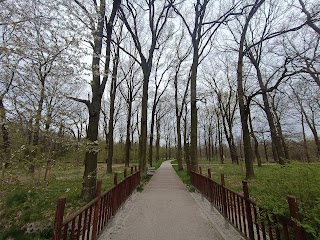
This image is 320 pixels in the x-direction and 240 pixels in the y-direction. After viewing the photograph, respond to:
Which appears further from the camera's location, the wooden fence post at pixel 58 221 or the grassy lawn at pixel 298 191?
the wooden fence post at pixel 58 221

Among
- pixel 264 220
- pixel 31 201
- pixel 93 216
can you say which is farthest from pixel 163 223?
pixel 31 201

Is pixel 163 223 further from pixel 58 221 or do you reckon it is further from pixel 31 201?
pixel 31 201

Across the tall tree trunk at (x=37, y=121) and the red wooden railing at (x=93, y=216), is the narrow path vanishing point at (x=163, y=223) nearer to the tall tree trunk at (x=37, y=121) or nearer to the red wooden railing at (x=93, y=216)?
the red wooden railing at (x=93, y=216)

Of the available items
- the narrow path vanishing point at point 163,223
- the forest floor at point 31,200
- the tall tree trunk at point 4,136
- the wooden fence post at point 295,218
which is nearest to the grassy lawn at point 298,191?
the wooden fence post at point 295,218

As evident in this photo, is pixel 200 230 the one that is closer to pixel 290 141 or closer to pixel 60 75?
pixel 60 75

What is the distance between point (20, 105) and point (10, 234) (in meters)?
4.76

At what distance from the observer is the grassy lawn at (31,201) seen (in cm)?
370

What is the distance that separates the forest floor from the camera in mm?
3650

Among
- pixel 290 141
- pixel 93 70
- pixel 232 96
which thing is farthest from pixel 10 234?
pixel 232 96

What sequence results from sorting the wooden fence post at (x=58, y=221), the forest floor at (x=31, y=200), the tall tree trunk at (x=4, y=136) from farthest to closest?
the forest floor at (x=31, y=200) < the tall tree trunk at (x=4, y=136) < the wooden fence post at (x=58, y=221)

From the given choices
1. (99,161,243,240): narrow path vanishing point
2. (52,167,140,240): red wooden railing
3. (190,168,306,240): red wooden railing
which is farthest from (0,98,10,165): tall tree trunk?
(190,168,306,240): red wooden railing

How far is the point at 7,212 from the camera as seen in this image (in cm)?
775

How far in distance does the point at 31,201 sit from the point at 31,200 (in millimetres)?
40

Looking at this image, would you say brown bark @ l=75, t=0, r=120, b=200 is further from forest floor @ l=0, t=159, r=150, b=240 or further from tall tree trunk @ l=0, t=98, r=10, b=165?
tall tree trunk @ l=0, t=98, r=10, b=165
